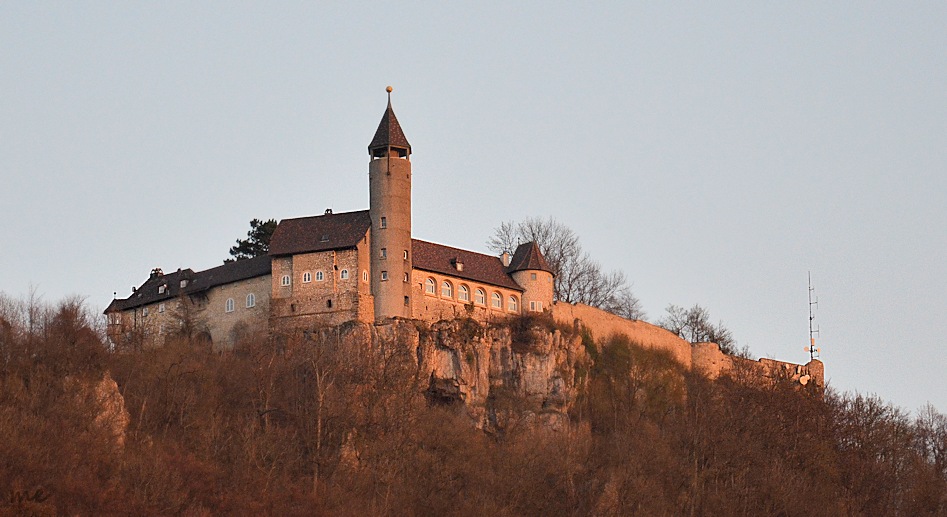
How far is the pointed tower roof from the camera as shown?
3007 inches

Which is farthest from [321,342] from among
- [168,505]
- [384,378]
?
Answer: [168,505]

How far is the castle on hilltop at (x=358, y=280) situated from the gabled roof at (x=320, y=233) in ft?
0.14

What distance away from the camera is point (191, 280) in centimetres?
7975

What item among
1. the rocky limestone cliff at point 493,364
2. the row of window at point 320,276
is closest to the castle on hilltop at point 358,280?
the row of window at point 320,276

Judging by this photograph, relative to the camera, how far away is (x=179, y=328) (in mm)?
77625

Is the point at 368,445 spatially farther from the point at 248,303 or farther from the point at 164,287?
the point at 164,287

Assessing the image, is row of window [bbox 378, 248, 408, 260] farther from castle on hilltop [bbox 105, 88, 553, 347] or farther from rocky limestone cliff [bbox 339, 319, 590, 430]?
rocky limestone cliff [bbox 339, 319, 590, 430]

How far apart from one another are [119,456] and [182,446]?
381 cm

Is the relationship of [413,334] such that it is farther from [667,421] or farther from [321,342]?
[667,421]

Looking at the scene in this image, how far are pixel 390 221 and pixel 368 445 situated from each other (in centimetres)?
1223

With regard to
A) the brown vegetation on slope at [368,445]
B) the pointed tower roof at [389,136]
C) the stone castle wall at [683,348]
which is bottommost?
the brown vegetation on slope at [368,445]

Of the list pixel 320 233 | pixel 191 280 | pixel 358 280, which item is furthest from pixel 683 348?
pixel 191 280

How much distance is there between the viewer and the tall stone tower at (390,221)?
74.3 meters

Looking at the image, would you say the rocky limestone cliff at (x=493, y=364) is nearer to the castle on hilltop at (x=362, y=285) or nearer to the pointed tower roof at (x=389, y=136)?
the castle on hilltop at (x=362, y=285)
